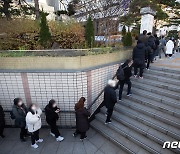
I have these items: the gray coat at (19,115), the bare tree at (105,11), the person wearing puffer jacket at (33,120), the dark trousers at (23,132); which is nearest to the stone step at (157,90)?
the bare tree at (105,11)

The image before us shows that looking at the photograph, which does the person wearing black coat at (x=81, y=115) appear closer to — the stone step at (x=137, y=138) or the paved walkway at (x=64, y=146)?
the paved walkway at (x=64, y=146)

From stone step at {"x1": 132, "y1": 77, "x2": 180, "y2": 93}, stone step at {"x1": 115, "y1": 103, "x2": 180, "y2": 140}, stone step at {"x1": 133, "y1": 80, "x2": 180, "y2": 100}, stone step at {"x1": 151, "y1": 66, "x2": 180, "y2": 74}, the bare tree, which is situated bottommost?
stone step at {"x1": 115, "y1": 103, "x2": 180, "y2": 140}

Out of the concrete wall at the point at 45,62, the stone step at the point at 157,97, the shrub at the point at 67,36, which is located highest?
the shrub at the point at 67,36

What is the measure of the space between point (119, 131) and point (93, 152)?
115 centimetres

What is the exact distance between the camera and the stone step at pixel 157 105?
17.0 feet

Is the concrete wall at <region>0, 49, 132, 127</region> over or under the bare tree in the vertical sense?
under

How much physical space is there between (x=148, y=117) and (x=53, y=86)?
3581mm

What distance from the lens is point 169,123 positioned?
497 centimetres

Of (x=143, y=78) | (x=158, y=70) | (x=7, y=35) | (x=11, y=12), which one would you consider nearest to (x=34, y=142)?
(x=7, y=35)

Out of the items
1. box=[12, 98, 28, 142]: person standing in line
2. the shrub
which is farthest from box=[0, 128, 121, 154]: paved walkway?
the shrub

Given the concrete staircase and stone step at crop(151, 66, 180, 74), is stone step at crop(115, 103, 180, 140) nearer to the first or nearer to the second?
the concrete staircase

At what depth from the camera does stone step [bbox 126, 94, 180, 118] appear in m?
5.17

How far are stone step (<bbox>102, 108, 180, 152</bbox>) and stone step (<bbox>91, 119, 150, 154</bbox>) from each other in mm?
453

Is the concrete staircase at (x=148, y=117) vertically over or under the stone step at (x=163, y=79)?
under
